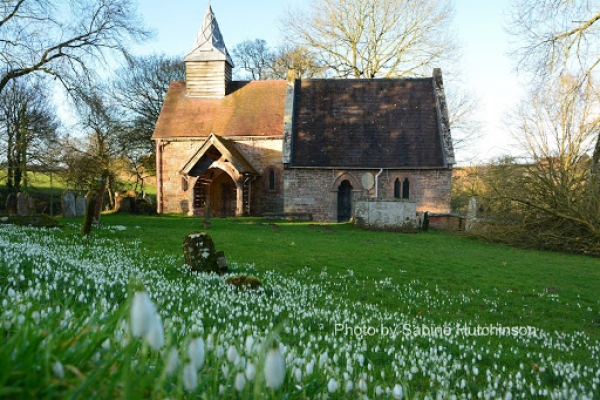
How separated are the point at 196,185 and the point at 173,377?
114 ft

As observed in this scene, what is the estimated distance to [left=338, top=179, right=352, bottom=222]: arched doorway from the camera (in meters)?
35.4

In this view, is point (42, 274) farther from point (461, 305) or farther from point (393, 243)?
Result: point (393, 243)

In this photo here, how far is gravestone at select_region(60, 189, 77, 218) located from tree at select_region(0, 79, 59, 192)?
18.0ft

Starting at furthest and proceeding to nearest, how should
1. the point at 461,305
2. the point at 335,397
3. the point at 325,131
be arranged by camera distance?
the point at 325,131
the point at 461,305
the point at 335,397

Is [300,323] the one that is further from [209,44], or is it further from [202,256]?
[209,44]

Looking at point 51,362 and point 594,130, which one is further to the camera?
point 594,130

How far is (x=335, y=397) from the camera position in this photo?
2.83 meters

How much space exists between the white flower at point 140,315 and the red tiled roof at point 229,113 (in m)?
36.1

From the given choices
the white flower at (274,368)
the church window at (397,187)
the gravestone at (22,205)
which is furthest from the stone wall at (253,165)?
the white flower at (274,368)

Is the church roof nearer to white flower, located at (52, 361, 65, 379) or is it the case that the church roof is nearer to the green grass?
the green grass

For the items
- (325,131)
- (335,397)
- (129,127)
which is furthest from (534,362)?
(129,127)

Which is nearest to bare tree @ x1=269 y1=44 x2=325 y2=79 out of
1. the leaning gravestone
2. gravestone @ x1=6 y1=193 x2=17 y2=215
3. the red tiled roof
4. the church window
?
the red tiled roof

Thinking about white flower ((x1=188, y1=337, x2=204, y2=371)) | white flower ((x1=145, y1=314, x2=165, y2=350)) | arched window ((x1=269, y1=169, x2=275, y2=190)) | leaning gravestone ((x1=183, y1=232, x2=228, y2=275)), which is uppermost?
arched window ((x1=269, y1=169, x2=275, y2=190))

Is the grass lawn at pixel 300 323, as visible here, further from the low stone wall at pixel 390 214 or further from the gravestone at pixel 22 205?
the gravestone at pixel 22 205
